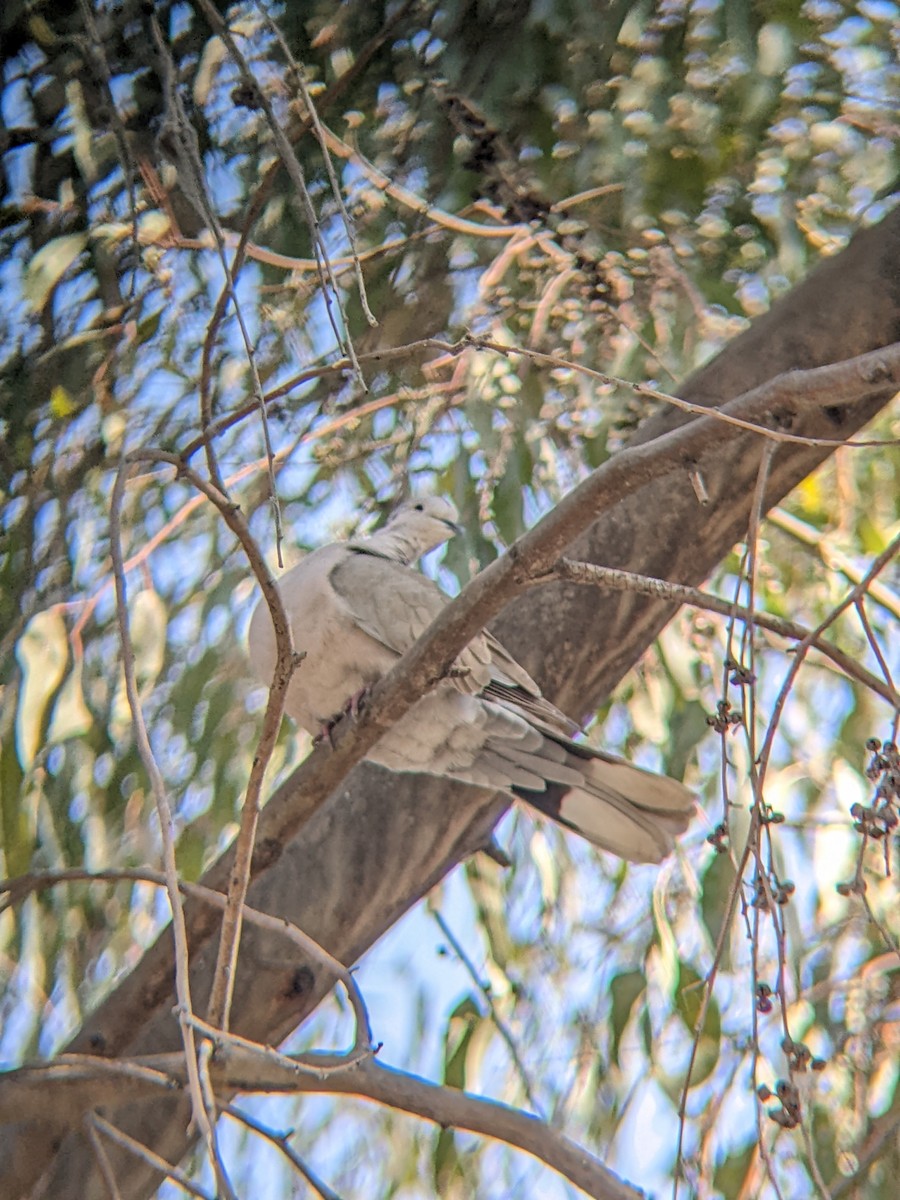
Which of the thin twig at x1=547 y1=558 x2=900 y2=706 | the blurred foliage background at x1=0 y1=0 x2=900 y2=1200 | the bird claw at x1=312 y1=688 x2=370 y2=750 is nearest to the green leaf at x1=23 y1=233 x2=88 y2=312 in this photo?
the blurred foliage background at x1=0 y1=0 x2=900 y2=1200

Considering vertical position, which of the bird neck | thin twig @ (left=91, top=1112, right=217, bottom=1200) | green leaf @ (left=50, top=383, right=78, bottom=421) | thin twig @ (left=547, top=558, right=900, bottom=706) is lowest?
thin twig @ (left=91, top=1112, right=217, bottom=1200)

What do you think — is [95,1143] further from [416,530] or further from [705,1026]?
[416,530]

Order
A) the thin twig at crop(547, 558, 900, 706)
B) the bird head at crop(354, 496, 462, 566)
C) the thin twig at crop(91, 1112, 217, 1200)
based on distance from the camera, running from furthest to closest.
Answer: the bird head at crop(354, 496, 462, 566) → the thin twig at crop(547, 558, 900, 706) → the thin twig at crop(91, 1112, 217, 1200)

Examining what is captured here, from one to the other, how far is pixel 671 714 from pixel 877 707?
1.12ft

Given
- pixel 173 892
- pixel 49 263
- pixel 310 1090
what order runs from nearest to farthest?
pixel 173 892, pixel 310 1090, pixel 49 263

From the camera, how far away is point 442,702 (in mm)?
2176

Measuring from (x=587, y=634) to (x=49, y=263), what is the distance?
98cm

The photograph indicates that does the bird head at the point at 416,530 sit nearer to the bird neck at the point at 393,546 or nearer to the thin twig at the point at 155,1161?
the bird neck at the point at 393,546

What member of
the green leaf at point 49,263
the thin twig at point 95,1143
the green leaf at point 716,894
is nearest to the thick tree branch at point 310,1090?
the thin twig at point 95,1143

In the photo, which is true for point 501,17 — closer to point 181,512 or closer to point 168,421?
point 168,421

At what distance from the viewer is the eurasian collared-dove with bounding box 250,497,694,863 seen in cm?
208

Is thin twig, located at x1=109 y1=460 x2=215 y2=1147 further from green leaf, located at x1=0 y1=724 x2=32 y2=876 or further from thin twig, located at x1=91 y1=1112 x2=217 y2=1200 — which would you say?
green leaf, located at x1=0 y1=724 x2=32 y2=876

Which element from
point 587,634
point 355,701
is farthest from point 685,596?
point 355,701

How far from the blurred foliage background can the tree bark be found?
133 mm
